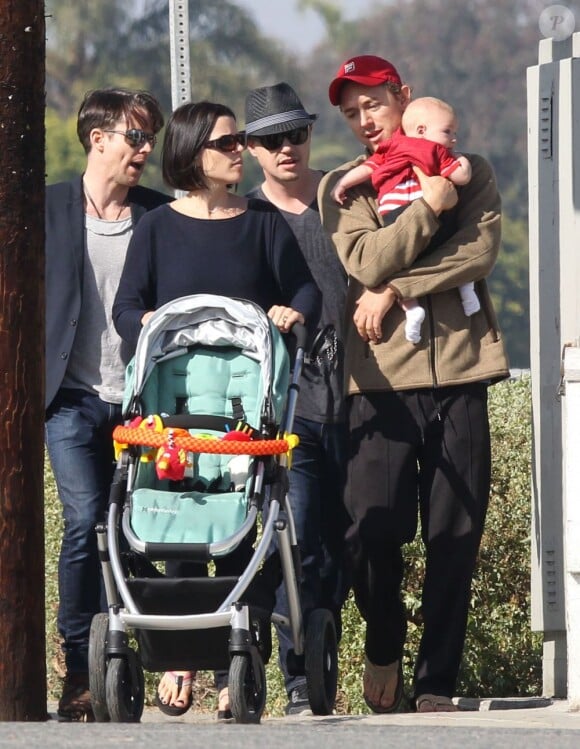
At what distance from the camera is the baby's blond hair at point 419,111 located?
558cm

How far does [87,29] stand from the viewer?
70.8 m

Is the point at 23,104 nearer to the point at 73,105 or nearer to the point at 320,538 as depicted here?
the point at 320,538

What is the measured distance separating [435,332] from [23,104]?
1.59m

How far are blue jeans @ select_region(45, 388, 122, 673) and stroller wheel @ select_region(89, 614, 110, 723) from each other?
906mm

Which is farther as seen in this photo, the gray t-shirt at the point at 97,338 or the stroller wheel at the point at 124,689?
the gray t-shirt at the point at 97,338

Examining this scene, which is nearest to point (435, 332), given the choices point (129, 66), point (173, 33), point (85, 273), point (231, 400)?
point (231, 400)

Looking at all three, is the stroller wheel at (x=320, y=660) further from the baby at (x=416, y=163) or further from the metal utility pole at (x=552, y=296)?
the metal utility pole at (x=552, y=296)

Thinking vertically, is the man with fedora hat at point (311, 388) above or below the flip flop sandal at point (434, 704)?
above

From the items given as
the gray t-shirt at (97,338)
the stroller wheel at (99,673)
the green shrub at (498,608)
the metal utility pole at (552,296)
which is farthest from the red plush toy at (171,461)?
the green shrub at (498,608)

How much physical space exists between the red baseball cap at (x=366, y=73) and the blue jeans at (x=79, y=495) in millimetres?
1433

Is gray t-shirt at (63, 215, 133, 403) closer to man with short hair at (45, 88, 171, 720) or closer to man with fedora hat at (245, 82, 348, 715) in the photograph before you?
man with short hair at (45, 88, 171, 720)

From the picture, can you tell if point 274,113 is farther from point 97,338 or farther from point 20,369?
point 20,369

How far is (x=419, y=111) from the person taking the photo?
5.59 meters

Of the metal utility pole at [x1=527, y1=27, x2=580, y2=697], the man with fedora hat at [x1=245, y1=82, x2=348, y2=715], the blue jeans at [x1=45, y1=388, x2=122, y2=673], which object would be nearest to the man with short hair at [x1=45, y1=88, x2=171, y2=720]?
the blue jeans at [x1=45, y1=388, x2=122, y2=673]
